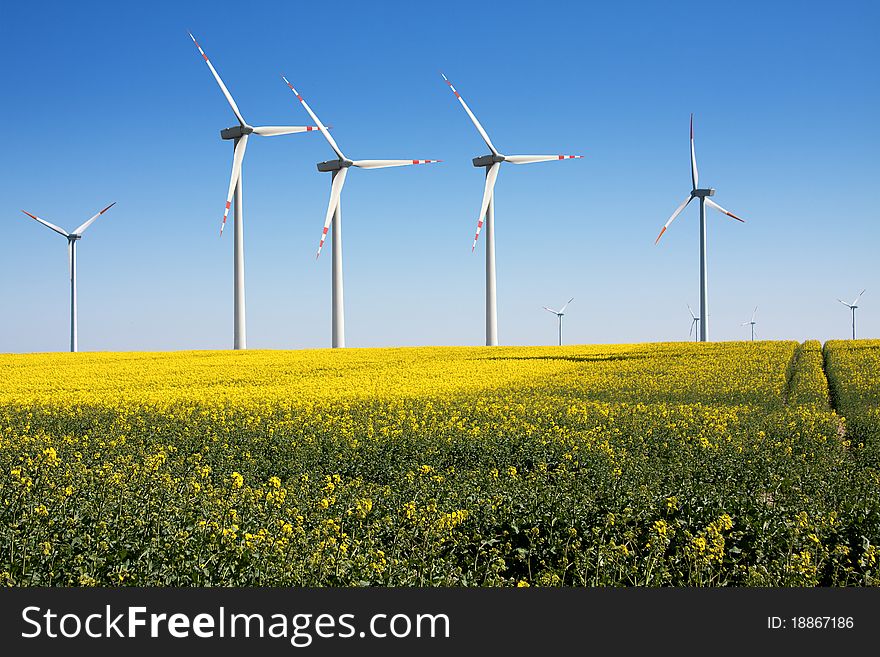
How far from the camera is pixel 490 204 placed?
78125 millimetres

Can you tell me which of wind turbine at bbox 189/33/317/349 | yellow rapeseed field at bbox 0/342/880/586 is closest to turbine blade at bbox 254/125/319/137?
wind turbine at bbox 189/33/317/349

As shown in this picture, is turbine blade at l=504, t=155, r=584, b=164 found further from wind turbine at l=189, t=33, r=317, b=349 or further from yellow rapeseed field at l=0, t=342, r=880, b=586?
yellow rapeseed field at l=0, t=342, r=880, b=586

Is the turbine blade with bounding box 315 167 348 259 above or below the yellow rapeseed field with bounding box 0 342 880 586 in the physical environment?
above

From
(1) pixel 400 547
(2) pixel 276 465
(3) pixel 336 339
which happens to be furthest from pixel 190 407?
(3) pixel 336 339

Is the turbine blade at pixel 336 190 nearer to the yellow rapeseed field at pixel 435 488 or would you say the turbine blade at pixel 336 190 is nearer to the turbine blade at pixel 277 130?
the turbine blade at pixel 277 130

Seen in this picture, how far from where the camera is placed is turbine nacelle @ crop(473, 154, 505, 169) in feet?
258

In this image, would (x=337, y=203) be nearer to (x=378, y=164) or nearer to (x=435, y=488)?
(x=378, y=164)

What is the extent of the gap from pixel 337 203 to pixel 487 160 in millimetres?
14580

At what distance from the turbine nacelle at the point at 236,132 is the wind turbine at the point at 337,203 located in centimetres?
503

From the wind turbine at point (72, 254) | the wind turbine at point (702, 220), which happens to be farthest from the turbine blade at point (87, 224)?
the wind turbine at point (702, 220)

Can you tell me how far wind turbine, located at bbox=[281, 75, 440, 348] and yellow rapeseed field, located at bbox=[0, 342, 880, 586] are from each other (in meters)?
41.9

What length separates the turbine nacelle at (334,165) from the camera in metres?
77.5

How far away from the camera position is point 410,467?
1825 cm

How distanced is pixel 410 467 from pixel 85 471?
21.1 feet
